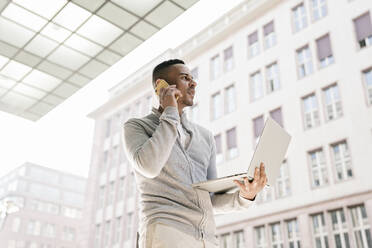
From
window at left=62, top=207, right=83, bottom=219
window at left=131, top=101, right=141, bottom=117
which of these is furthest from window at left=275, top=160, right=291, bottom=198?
window at left=62, top=207, right=83, bottom=219

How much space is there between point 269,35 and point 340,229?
9.76 meters

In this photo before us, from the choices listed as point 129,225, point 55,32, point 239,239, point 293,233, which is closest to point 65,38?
point 55,32

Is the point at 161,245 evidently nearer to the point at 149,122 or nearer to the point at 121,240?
the point at 149,122

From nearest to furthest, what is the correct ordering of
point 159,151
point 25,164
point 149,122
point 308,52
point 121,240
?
point 159,151, point 149,122, point 308,52, point 121,240, point 25,164

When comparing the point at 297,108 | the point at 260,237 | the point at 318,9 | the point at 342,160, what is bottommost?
the point at 260,237

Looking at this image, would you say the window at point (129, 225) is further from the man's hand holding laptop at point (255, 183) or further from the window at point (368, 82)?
the man's hand holding laptop at point (255, 183)

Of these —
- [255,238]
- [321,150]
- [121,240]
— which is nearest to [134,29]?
[321,150]

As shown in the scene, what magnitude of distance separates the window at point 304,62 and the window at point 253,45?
2.45 meters

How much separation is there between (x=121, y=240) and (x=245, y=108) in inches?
445

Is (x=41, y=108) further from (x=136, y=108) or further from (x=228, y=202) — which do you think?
(x=136, y=108)

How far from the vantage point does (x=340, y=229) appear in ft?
46.7

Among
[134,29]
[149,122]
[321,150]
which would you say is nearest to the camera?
[149,122]

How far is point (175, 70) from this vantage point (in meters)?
2.12

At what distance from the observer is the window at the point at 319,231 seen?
1465 cm
